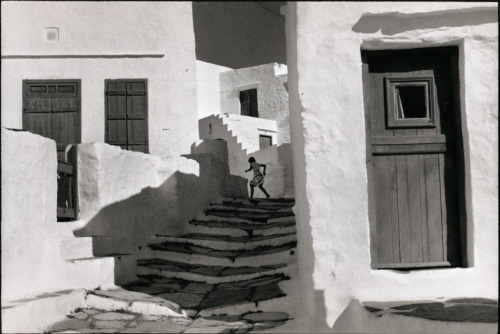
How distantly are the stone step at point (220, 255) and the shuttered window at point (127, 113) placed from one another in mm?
4228

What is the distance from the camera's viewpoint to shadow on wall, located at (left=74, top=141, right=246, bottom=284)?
7207mm

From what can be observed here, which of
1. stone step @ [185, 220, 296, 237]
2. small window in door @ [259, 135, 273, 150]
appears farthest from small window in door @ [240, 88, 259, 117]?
stone step @ [185, 220, 296, 237]

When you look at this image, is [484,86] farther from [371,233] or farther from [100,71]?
[100,71]

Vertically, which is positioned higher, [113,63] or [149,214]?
[113,63]

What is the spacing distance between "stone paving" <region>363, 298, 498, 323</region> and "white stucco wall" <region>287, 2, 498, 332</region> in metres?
0.07

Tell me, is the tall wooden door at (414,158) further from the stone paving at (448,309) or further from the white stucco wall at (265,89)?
the white stucco wall at (265,89)

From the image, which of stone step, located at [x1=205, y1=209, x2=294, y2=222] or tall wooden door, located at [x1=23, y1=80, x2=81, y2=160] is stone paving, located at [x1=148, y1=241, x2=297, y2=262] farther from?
tall wooden door, located at [x1=23, y1=80, x2=81, y2=160]

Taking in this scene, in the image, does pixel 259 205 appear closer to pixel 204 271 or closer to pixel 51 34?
pixel 204 271

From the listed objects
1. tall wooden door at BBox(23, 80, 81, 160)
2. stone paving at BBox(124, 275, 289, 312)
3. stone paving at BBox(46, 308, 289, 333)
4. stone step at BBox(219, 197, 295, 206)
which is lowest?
stone paving at BBox(46, 308, 289, 333)

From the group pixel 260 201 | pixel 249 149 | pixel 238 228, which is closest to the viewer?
pixel 238 228

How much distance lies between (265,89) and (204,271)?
47.8 ft

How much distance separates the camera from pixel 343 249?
16.0 feet

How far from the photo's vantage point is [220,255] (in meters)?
7.91

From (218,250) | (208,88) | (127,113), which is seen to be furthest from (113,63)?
(208,88)
